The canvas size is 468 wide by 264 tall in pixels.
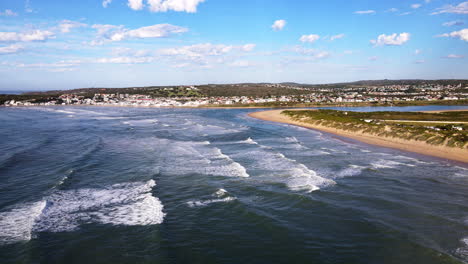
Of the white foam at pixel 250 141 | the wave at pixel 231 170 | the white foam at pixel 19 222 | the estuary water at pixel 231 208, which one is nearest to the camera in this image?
the estuary water at pixel 231 208

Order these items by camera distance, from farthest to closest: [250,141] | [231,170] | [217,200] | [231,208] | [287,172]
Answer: [250,141] → [231,170] → [287,172] → [217,200] → [231,208]

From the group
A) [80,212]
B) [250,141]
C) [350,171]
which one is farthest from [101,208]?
[250,141]

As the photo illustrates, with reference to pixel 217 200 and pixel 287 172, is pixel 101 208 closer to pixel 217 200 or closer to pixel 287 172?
pixel 217 200

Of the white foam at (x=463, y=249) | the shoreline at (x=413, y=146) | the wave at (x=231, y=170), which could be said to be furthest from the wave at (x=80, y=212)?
the shoreline at (x=413, y=146)

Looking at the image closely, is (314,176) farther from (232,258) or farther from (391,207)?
(232,258)

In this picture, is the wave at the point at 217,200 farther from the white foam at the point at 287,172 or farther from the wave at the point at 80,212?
the white foam at the point at 287,172

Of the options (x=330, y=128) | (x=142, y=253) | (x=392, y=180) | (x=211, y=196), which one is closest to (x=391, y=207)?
(x=392, y=180)

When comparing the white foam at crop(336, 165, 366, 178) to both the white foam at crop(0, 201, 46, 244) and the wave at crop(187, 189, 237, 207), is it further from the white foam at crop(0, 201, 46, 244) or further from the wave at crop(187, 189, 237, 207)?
the white foam at crop(0, 201, 46, 244)
